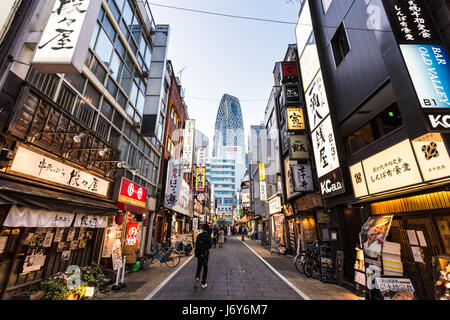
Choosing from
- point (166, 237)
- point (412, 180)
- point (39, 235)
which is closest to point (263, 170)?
point (166, 237)

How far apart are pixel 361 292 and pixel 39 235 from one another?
34.8 feet

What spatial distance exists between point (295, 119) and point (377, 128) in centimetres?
495

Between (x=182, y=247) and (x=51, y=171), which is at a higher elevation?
(x=51, y=171)

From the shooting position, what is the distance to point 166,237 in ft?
69.3

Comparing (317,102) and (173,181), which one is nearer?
(317,102)

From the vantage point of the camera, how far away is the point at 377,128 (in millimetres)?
8211

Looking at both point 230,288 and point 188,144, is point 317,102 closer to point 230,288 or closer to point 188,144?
point 230,288

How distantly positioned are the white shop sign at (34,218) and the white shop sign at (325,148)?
35.3ft

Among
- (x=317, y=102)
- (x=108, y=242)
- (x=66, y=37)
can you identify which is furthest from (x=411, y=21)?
(x=108, y=242)

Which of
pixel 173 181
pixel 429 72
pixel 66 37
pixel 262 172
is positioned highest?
pixel 262 172

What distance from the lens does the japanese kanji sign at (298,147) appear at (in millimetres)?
12031

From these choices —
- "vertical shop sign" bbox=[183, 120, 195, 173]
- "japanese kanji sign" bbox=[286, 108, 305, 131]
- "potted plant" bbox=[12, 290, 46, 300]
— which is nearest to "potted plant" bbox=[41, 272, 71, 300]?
"potted plant" bbox=[12, 290, 46, 300]

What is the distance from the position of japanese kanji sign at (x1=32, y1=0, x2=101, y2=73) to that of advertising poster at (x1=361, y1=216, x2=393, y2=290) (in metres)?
9.73

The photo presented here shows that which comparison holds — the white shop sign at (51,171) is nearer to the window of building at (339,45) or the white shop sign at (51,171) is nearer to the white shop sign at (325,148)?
the white shop sign at (325,148)
